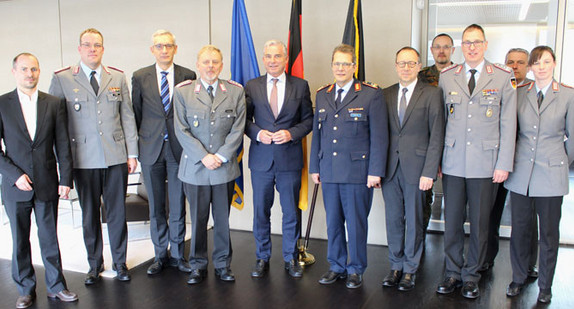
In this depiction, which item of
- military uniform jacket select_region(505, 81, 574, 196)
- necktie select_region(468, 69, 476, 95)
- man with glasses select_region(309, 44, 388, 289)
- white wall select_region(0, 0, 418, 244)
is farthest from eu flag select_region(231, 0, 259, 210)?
military uniform jacket select_region(505, 81, 574, 196)

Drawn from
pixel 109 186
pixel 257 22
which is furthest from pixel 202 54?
pixel 257 22

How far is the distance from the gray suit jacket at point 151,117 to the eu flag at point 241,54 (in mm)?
655

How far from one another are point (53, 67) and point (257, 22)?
9.25 feet

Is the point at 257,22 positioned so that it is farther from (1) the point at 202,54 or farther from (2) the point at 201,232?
(2) the point at 201,232

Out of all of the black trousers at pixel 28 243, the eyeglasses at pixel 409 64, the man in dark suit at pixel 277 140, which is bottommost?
the black trousers at pixel 28 243

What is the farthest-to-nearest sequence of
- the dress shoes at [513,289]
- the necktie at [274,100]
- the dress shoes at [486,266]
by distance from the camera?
the dress shoes at [486,266] < the necktie at [274,100] < the dress shoes at [513,289]

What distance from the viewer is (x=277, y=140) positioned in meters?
3.30

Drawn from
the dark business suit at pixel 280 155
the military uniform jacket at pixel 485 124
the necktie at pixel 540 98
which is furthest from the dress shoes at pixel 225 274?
the necktie at pixel 540 98

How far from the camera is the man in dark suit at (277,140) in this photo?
336 cm

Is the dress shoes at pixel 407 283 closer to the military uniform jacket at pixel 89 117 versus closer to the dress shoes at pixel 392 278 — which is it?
the dress shoes at pixel 392 278

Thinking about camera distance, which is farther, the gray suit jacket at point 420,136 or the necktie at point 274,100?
the necktie at point 274,100

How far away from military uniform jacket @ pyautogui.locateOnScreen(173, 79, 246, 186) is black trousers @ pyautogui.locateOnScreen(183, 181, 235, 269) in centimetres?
9

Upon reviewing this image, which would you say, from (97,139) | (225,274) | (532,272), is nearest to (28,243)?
(97,139)

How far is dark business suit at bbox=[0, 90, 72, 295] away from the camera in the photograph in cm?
285
